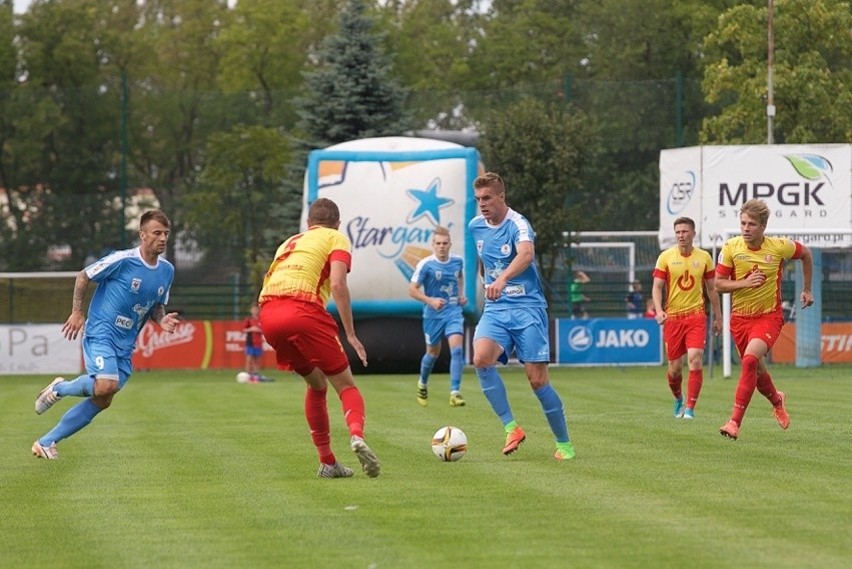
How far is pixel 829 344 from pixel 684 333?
54.9 ft

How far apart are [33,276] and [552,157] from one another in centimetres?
1251

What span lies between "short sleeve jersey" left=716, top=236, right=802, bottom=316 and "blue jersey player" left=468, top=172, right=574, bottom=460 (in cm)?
247

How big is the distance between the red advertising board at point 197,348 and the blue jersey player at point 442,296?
45.9 ft

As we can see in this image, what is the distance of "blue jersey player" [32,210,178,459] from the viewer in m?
12.2

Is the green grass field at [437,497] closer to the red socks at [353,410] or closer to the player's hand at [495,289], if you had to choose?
the red socks at [353,410]

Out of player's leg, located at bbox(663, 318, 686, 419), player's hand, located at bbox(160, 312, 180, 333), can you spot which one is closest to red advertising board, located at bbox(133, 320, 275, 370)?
player's leg, located at bbox(663, 318, 686, 419)

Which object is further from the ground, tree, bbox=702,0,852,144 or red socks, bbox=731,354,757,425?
tree, bbox=702,0,852,144

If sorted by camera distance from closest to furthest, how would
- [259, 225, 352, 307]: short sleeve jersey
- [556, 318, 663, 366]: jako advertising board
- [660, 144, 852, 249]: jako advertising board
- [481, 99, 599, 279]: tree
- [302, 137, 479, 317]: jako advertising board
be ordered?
[259, 225, 352, 307]: short sleeve jersey
[302, 137, 479, 317]: jako advertising board
[660, 144, 852, 249]: jako advertising board
[556, 318, 663, 366]: jako advertising board
[481, 99, 599, 279]: tree

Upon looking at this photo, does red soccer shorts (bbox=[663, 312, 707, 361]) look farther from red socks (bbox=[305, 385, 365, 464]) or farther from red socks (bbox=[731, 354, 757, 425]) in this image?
red socks (bbox=[305, 385, 365, 464])

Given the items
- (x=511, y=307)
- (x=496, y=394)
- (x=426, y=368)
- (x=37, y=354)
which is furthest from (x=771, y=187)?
(x=511, y=307)

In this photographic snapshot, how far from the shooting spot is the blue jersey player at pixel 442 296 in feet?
66.6

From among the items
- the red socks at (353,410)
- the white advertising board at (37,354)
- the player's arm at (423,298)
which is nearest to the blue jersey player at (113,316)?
the red socks at (353,410)

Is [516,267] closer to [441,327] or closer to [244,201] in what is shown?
[441,327]

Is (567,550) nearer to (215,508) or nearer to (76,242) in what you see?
(215,508)
